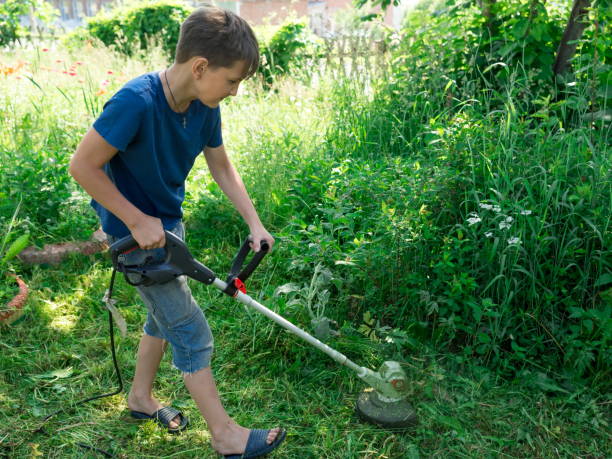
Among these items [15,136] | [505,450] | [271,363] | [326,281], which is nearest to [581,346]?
[505,450]

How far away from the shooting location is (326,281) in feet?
9.68

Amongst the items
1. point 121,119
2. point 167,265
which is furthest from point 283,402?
point 121,119

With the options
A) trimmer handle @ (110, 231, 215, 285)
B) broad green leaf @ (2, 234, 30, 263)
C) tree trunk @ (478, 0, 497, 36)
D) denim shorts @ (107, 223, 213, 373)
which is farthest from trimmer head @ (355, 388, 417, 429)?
tree trunk @ (478, 0, 497, 36)

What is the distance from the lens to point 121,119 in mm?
1824

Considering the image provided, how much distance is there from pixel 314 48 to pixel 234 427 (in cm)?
741

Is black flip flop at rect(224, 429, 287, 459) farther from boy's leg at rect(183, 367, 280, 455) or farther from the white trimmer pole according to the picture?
the white trimmer pole

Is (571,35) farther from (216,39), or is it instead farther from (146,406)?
(146,406)

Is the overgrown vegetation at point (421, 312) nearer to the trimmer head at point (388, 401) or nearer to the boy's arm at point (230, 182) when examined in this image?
the trimmer head at point (388, 401)

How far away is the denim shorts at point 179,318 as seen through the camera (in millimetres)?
2107

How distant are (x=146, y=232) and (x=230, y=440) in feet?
3.07

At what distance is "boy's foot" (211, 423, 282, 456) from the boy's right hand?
2.80 feet

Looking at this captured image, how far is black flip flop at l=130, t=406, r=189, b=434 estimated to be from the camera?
2.51 metres

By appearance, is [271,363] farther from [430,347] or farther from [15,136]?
[15,136]

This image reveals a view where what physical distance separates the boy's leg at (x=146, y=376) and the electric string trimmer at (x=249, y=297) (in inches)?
17.0
